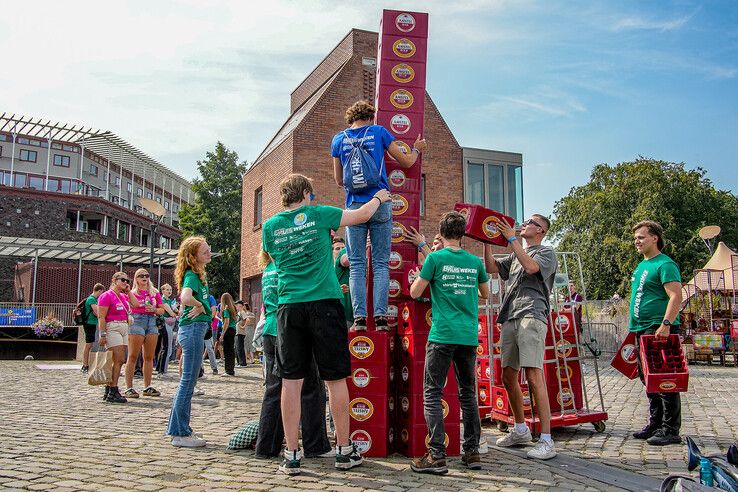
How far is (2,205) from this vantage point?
148ft

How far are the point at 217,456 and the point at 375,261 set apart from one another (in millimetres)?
2255

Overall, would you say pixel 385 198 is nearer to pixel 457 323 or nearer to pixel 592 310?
pixel 457 323

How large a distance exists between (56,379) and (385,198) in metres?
12.0

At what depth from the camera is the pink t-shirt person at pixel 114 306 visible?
9773 millimetres

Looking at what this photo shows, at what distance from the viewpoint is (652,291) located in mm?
6527

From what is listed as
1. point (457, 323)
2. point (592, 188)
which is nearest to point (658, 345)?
point (457, 323)

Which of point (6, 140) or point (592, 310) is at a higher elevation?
point (6, 140)

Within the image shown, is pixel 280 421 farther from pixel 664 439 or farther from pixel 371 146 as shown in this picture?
pixel 664 439

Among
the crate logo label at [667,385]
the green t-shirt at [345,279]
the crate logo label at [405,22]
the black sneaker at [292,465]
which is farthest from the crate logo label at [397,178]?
the crate logo label at [667,385]

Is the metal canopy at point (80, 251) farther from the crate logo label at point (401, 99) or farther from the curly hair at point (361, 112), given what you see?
the curly hair at point (361, 112)

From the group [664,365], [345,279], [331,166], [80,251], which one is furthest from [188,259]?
[80,251]

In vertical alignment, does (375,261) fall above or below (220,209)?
below

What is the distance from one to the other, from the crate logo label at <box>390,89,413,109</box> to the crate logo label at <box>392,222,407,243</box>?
1.19 metres

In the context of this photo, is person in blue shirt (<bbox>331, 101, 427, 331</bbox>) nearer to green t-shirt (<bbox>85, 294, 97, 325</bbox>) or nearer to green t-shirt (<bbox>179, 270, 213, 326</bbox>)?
green t-shirt (<bbox>179, 270, 213, 326</bbox>)
